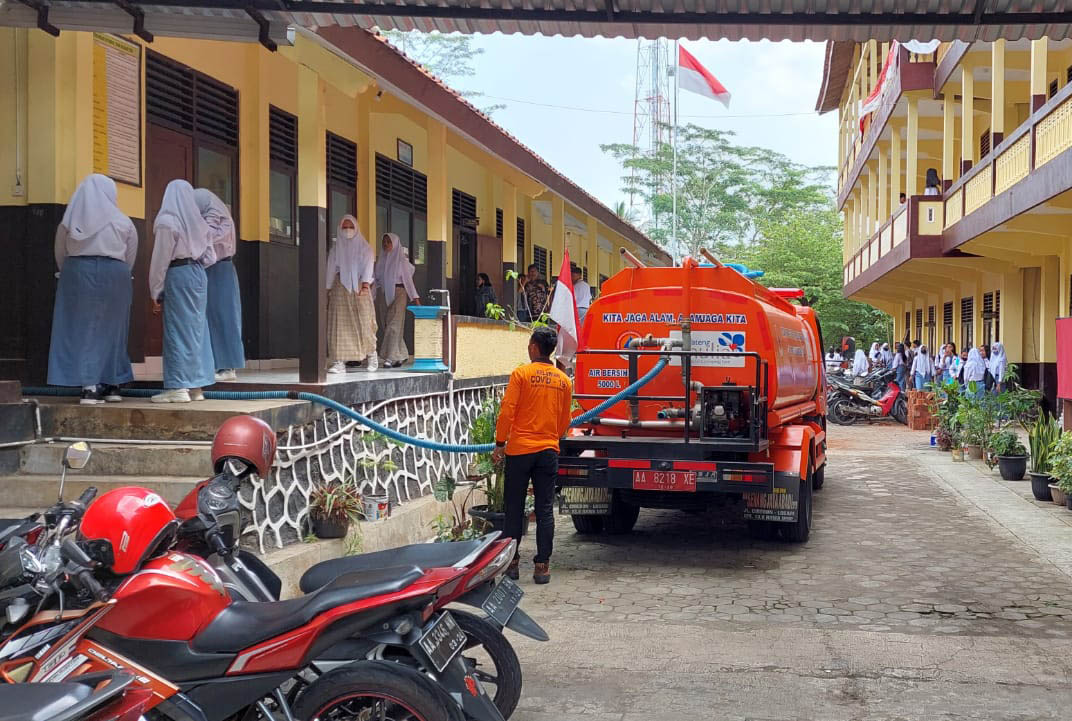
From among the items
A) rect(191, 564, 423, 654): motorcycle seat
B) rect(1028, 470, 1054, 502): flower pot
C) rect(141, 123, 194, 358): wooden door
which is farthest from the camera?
rect(1028, 470, 1054, 502): flower pot

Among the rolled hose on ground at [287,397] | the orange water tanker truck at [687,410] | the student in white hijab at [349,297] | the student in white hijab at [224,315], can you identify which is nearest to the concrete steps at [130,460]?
the rolled hose on ground at [287,397]

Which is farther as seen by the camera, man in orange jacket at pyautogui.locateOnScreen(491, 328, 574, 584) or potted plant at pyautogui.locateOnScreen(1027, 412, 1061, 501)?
potted plant at pyautogui.locateOnScreen(1027, 412, 1061, 501)

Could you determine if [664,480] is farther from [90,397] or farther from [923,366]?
[923,366]

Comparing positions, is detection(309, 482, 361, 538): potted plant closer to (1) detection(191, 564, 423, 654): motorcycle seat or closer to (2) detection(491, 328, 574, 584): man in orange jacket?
(2) detection(491, 328, 574, 584): man in orange jacket

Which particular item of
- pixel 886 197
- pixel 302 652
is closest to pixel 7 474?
pixel 302 652

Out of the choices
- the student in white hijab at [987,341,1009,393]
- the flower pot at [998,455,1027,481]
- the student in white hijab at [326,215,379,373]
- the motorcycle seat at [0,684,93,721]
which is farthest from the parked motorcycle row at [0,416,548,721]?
the student in white hijab at [987,341,1009,393]

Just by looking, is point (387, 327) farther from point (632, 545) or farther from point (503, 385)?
point (632, 545)

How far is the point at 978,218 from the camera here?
1722 cm

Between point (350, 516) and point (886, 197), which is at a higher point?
point (886, 197)

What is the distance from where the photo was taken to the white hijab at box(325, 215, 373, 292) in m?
10.9

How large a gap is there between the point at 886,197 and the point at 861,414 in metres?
6.60

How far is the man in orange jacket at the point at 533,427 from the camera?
288 inches

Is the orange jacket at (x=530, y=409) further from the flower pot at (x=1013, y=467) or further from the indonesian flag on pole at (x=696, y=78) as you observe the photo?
the indonesian flag on pole at (x=696, y=78)

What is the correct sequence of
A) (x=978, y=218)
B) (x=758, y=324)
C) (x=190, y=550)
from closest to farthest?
(x=190, y=550)
(x=758, y=324)
(x=978, y=218)
